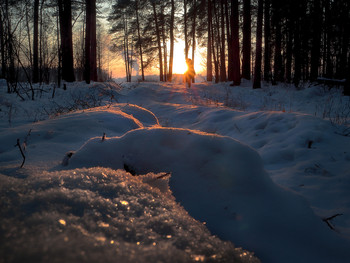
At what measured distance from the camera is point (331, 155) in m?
2.20

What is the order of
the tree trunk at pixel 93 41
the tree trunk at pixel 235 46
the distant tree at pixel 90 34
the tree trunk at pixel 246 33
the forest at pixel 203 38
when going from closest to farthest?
the forest at pixel 203 38
the distant tree at pixel 90 34
the tree trunk at pixel 246 33
the tree trunk at pixel 235 46
the tree trunk at pixel 93 41

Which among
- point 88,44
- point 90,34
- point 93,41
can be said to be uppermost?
point 90,34

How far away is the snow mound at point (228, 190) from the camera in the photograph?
3.25 ft

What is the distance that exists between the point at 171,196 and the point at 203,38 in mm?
25251

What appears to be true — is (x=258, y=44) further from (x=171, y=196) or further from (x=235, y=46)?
(x=171, y=196)

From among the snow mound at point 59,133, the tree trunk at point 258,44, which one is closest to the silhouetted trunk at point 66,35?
the tree trunk at point 258,44

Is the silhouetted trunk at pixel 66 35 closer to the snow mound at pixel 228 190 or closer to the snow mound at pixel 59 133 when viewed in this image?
the snow mound at pixel 59 133

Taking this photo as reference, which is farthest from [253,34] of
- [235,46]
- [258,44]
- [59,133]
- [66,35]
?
[59,133]

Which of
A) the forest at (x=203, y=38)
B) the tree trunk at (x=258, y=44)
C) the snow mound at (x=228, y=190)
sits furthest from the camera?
the tree trunk at (x=258, y=44)

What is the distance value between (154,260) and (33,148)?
1.79 metres

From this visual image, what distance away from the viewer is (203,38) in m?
24.0

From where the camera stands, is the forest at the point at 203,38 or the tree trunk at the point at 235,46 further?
the tree trunk at the point at 235,46

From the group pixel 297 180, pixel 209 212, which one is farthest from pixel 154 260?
pixel 297 180

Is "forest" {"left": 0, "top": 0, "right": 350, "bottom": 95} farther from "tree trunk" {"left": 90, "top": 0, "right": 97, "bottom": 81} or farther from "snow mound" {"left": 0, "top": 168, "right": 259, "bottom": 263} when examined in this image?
"snow mound" {"left": 0, "top": 168, "right": 259, "bottom": 263}
